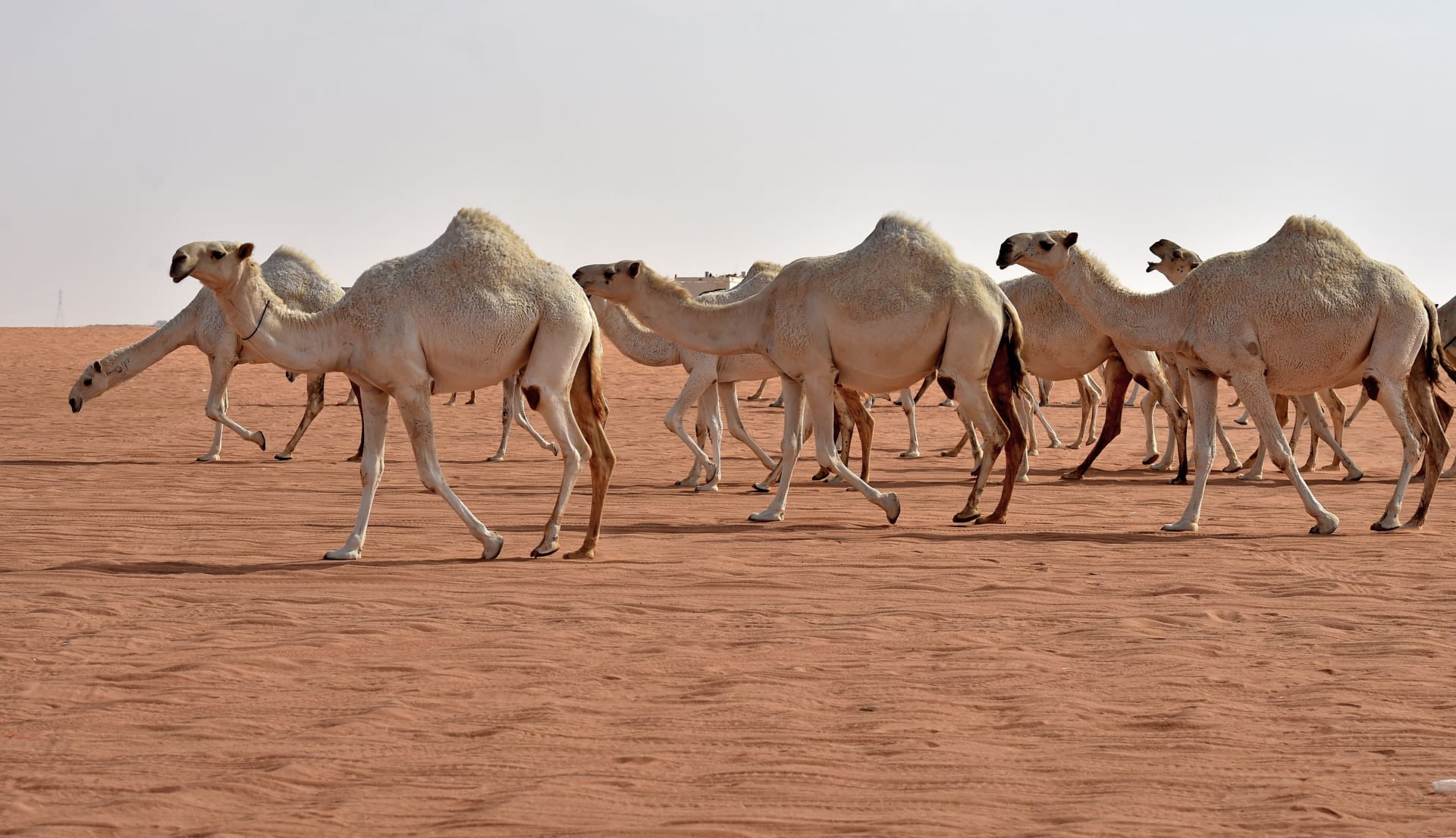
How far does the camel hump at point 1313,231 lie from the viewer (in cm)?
1209

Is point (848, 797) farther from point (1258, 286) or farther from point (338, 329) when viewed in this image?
point (1258, 286)

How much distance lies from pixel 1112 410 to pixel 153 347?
12267mm

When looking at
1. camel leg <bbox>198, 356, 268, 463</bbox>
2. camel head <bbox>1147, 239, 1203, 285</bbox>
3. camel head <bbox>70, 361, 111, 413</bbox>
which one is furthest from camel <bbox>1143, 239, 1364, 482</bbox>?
camel head <bbox>70, 361, 111, 413</bbox>

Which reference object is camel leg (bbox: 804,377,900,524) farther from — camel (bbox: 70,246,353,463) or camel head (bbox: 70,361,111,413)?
camel head (bbox: 70,361,111,413)

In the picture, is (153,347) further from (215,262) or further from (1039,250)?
(1039,250)

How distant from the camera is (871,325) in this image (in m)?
12.5

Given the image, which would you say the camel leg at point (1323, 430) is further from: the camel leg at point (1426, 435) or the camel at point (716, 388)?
the camel at point (716, 388)

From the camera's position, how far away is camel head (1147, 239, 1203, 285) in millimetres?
16406

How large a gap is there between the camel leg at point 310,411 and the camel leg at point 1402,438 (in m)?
13.1

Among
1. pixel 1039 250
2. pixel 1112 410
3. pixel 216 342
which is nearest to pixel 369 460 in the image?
pixel 1039 250

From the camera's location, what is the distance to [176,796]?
532 centimetres

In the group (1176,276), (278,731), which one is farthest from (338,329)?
(1176,276)

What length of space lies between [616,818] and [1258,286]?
8.49 m

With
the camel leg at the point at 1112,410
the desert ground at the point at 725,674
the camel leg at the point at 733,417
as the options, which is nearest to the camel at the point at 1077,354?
the camel leg at the point at 1112,410
